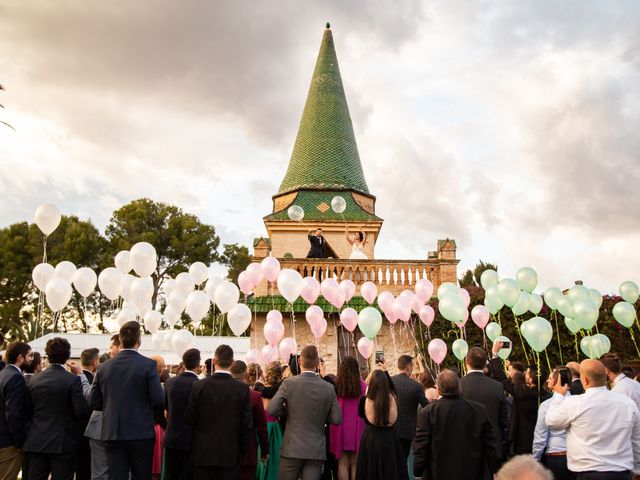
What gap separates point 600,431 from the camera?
399cm

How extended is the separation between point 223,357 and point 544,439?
3.34 meters

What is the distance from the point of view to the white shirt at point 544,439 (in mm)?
5055

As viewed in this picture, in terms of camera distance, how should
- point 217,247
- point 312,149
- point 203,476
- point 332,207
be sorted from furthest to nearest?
point 217,247
point 312,149
point 332,207
point 203,476

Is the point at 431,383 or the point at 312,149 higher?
the point at 312,149

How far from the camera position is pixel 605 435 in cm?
398

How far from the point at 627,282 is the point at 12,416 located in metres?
10.7

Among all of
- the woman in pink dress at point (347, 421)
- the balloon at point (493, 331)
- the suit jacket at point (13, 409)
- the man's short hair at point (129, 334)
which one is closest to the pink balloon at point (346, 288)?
the balloon at point (493, 331)

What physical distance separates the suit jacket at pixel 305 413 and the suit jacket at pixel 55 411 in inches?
77.6

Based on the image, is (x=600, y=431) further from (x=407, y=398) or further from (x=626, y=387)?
(x=407, y=398)

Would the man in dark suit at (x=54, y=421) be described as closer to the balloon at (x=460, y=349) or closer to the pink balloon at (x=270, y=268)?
the pink balloon at (x=270, y=268)

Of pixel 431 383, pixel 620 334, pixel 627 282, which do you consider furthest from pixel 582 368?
pixel 620 334

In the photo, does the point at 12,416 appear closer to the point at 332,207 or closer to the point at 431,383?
the point at 431,383

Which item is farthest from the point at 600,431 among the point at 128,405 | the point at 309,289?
the point at 309,289

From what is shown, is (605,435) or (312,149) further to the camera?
(312,149)
